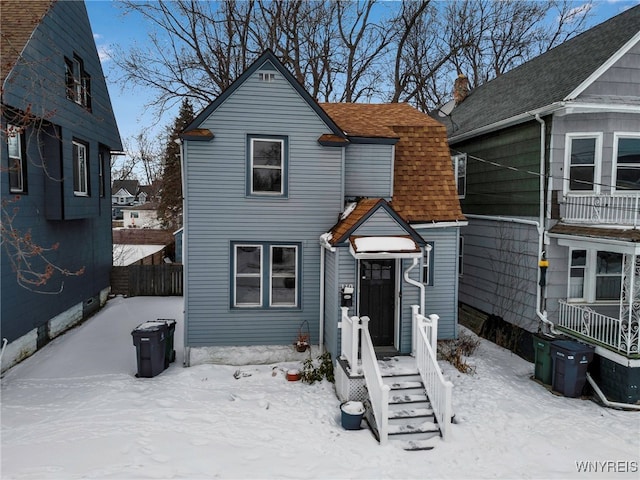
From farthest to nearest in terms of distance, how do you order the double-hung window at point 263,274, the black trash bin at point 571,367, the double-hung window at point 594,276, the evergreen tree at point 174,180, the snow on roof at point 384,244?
the evergreen tree at point 174,180, the double-hung window at point 594,276, the double-hung window at point 263,274, the black trash bin at point 571,367, the snow on roof at point 384,244

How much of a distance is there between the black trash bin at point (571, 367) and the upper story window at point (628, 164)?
15.1 ft

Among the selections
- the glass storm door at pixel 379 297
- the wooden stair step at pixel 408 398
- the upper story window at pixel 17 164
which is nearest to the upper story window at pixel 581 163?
the glass storm door at pixel 379 297

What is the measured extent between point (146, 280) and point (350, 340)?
11.4m

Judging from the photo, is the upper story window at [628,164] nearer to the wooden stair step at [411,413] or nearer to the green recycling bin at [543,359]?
the green recycling bin at [543,359]

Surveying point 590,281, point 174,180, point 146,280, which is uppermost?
point 174,180

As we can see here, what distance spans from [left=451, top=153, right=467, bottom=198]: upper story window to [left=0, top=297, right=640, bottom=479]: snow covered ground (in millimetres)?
7137

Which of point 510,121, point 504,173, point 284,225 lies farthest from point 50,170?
point 504,173

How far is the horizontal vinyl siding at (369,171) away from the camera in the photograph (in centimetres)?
1053

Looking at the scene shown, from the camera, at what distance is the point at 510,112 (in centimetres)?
1232

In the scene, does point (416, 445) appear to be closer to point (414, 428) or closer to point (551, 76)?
point (414, 428)

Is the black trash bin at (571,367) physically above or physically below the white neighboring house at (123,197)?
below

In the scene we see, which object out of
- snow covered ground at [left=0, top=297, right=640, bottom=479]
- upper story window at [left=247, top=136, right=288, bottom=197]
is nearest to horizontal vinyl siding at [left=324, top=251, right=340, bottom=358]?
snow covered ground at [left=0, top=297, right=640, bottom=479]

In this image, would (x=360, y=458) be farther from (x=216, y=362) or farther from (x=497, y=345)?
(x=497, y=345)

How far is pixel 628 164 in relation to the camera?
1071cm
